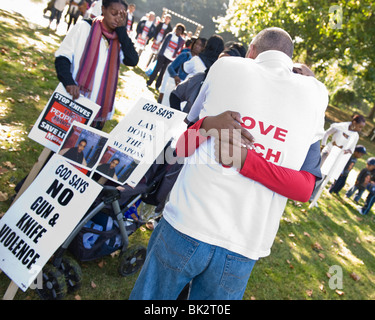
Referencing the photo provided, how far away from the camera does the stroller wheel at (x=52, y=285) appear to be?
2746 mm

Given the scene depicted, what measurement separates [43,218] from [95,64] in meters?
1.56

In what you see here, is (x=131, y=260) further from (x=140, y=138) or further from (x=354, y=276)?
(x=354, y=276)

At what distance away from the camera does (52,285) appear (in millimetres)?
2771

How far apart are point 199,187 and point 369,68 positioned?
1725cm

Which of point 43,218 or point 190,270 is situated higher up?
point 190,270

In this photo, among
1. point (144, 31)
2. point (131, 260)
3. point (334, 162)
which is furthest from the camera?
point (144, 31)

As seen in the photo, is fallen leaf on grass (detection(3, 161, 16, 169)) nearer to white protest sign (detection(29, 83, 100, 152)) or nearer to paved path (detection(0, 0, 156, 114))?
white protest sign (detection(29, 83, 100, 152))

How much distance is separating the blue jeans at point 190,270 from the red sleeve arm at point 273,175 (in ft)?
1.18

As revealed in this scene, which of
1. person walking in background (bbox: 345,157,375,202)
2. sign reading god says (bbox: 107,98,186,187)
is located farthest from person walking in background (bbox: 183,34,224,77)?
person walking in background (bbox: 345,157,375,202)

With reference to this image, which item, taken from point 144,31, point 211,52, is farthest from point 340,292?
point 144,31

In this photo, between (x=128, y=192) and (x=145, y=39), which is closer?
(x=128, y=192)
